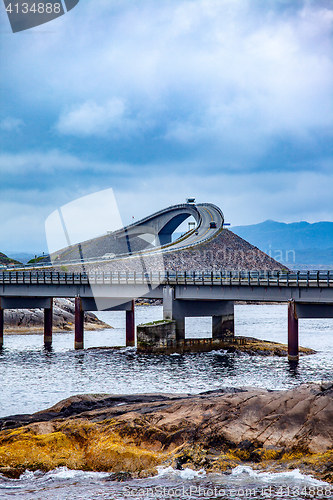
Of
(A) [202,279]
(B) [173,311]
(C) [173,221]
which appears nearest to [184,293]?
(B) [173,311]

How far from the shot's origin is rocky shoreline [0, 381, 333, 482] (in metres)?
20.9

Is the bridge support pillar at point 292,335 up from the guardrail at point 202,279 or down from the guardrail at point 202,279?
down

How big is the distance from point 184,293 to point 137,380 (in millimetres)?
19528

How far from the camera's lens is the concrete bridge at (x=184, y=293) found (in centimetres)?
5341

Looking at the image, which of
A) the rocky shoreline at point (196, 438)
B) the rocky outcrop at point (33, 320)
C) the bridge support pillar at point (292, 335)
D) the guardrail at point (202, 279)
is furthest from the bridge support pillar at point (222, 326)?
the rocky shoreline at point (196, 438)

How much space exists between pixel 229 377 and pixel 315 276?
54.7ft

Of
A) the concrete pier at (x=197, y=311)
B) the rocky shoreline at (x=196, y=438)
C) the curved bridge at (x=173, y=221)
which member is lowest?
the rocky shoreline at (x=196, y=438)

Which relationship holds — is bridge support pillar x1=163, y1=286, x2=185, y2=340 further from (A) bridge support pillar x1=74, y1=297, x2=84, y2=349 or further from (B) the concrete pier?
(A) bridge support pillar x1=74, y1=297, x2=84, y2=349

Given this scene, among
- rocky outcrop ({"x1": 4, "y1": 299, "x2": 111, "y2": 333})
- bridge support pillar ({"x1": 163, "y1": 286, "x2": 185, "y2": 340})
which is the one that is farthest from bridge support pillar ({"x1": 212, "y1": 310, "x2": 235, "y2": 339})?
rocky outcrop ({"x1": 4, "y1": 299, "x2": 111, "y2": 333})

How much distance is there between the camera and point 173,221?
7087 inches

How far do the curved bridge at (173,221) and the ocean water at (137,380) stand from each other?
296 ft

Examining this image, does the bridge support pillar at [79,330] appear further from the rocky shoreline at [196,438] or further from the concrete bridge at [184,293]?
the rocky shoreline at [196,438]

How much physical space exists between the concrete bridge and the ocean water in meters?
4.73

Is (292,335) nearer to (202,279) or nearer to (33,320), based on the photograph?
(202,279)
